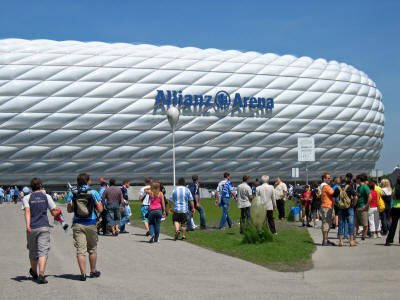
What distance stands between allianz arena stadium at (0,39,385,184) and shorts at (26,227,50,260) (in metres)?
37.5

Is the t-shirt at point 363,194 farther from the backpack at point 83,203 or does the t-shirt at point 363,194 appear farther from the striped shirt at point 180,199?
the backpack at point 83,203

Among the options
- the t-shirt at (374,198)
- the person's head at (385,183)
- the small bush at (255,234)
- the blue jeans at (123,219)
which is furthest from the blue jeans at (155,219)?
the person's head at (385,183)

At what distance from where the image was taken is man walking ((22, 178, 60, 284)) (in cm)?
888

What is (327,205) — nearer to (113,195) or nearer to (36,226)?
(113,195)

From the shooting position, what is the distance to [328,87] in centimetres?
5534

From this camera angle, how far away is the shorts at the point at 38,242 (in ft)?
29.1

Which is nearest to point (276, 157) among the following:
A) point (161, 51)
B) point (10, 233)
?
point (161, 51)

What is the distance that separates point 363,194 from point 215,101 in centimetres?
3509

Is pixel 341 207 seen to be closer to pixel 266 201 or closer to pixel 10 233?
pixel 266 201

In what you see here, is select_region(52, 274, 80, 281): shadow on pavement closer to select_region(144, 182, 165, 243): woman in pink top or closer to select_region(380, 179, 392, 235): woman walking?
select_region(144, 182, 165, 243): woman in pink top

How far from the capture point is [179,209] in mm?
15117

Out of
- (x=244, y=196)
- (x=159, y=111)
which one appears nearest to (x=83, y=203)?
(x=244, y=196)

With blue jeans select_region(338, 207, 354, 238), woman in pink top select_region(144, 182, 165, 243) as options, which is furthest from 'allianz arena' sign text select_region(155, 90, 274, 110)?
blue jeans select_region(338, 207, 354, 238)

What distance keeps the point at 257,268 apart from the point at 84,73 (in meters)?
37.9
